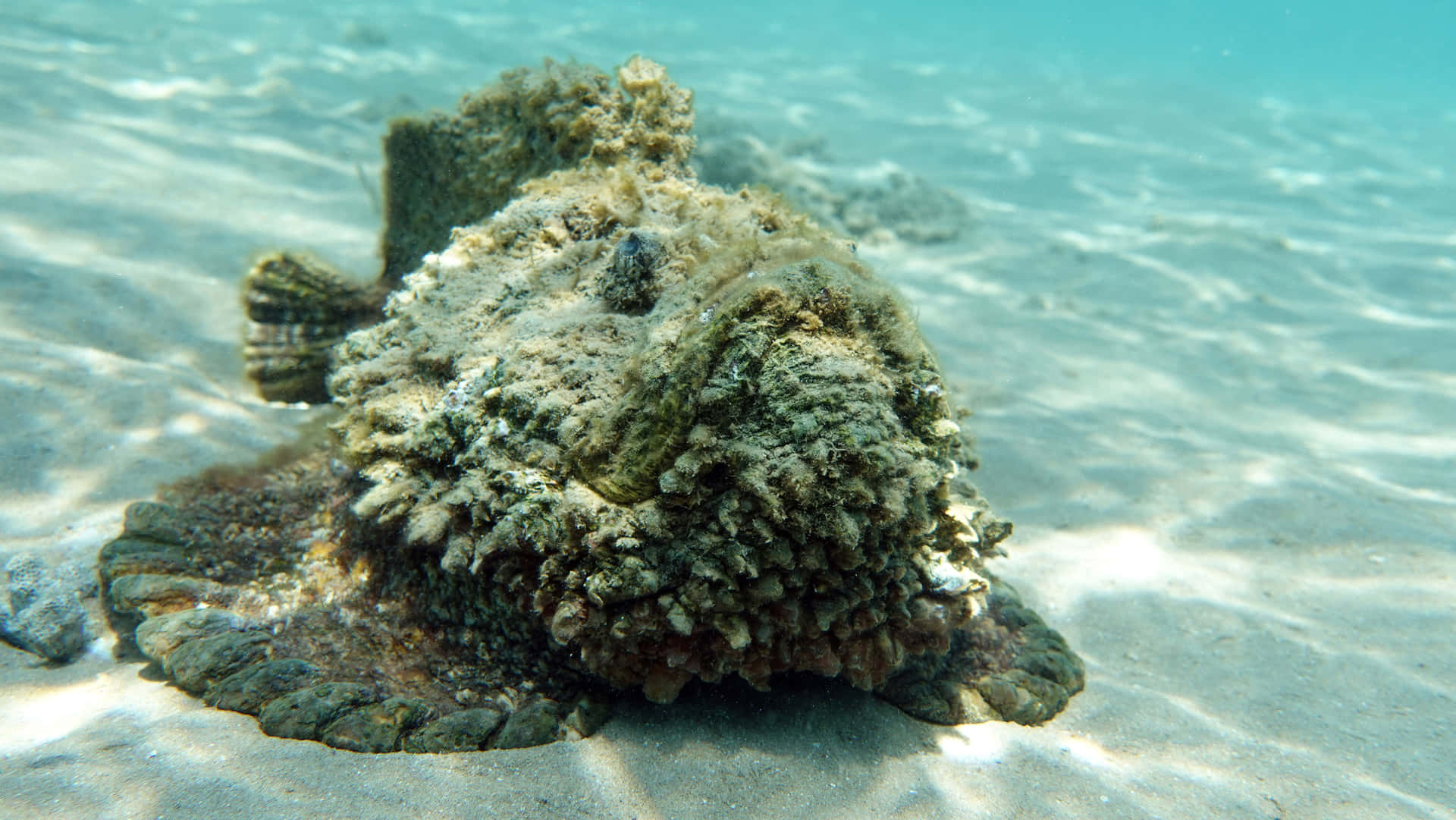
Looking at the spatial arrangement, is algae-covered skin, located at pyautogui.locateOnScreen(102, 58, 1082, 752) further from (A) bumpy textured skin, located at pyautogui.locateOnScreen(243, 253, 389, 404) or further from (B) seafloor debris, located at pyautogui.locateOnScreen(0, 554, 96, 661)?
(A) bumpy textured skin, located at pyautogui.locateOnScreen(243, 253, 389, 404)

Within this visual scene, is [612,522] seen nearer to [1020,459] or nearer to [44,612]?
[44,612]

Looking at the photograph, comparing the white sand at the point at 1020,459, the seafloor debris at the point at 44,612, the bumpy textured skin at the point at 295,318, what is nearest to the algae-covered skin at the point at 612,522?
the seafloor debris at the point at 44,612

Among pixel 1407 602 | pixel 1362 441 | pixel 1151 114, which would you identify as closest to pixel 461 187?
pixel 1407 602

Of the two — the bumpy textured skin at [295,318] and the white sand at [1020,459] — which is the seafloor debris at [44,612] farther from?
the bumpy textured skin at [295,318]

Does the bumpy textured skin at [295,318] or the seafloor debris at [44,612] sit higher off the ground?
the bumpy textured skin at [295,318]

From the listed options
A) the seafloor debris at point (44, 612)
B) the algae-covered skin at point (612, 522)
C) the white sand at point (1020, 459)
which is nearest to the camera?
the algae-covered skin at point (612, 522)

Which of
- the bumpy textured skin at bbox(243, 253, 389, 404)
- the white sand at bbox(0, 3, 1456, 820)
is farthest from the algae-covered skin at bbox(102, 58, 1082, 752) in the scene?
the bumpy textured skin at bbox(243, 253, 389, 404)

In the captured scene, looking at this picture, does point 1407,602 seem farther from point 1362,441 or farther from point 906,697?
point 906,697
